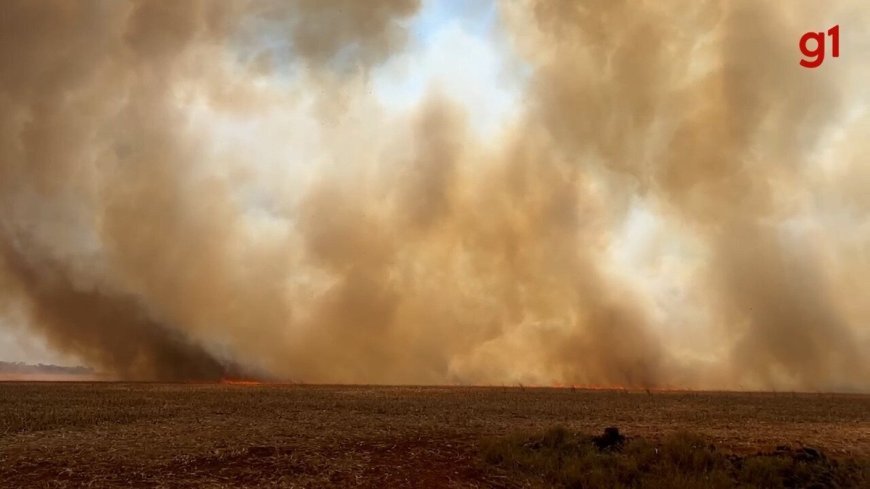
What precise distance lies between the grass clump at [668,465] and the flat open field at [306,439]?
1.16 meters

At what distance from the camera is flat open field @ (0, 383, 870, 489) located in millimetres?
19047

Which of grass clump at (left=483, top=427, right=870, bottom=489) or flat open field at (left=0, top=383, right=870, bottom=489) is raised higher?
grass clump at (left=483, top=427, right=870, bottom=489)

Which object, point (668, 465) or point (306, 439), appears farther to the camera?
point (306, 439)

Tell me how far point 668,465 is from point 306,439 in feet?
43.4

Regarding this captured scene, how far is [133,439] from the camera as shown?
2491 cm

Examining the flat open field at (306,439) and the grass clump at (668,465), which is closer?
the grass clump at (668,465)

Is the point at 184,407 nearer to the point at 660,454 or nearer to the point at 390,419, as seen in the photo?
the point at 390,419

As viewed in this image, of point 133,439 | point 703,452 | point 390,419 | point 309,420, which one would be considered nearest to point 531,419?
point 390,419

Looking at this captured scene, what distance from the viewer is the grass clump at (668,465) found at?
1845 centimetres

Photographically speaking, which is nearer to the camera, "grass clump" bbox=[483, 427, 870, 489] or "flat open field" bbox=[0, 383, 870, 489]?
"grass clump" bbox=[483, 427, 870, 489]

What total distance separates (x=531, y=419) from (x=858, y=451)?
626 inches

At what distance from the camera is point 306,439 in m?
24.6

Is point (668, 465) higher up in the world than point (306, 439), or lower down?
higher up

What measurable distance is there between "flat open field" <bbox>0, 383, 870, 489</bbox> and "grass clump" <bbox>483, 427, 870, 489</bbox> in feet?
3.81
